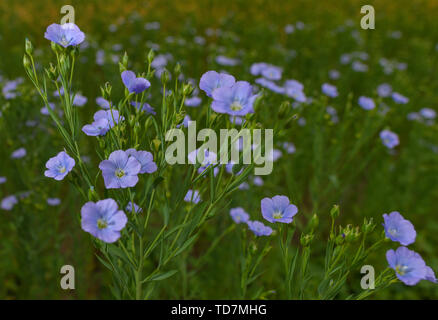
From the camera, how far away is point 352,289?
2.53m

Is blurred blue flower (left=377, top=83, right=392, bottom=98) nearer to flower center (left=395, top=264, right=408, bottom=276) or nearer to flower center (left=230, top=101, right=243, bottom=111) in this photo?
flower center (left=395, top=264, right=408, bottom=276)

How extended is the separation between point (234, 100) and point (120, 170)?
39 cm

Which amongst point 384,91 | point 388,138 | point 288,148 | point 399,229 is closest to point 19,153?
point 288,148

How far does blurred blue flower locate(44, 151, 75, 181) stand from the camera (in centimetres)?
107

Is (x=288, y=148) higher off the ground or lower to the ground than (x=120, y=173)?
higher

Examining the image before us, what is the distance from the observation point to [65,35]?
1.13 metres

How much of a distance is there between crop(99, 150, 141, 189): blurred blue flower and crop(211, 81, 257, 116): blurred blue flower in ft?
0.92

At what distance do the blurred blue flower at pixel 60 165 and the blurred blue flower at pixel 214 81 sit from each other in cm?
47

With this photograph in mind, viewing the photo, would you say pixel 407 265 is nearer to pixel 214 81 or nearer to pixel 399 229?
pixel 399 229

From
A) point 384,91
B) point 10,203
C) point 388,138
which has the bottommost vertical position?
point 10,203

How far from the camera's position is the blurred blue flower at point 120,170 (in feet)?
3.16
